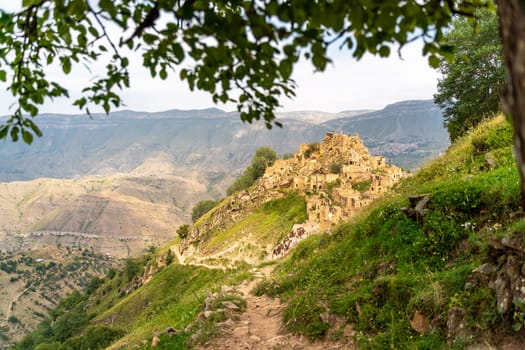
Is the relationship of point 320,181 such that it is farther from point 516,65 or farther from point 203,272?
point 516,65

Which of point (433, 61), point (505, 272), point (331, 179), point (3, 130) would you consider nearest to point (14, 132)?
point (3, 130)

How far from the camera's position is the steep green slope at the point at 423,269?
6.03 m

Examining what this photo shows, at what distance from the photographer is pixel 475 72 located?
24.3 m

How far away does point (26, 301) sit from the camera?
485 ft

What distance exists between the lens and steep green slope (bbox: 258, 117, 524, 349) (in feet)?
19.8

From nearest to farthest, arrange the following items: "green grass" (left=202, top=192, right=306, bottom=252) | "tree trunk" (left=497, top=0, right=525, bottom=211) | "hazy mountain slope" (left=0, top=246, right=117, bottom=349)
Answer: "tree trunk" (left=497, top=0, right=525, bottom=211)
"green grass" (left=202, top=192, right=306, bottom=252)
"hazy mountain slope" (left=0, top=246, right=117, bottom=349)

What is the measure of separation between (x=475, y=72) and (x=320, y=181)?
28417 millimetres

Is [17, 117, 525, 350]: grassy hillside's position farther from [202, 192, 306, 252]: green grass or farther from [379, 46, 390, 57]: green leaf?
[202, 192, 306, 252]: green grass

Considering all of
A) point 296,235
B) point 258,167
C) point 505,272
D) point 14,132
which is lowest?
point 296,235

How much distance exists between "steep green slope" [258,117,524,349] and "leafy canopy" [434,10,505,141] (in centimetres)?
1307

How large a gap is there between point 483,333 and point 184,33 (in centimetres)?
578

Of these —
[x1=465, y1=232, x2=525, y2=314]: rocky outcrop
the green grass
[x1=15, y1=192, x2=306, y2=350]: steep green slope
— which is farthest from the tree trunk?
the green grass

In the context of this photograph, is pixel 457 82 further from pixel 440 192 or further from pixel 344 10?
pixel 344 10

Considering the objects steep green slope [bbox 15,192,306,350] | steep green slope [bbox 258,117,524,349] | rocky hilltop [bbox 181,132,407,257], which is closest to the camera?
steep green slope [bbox 258,117,524,349]
